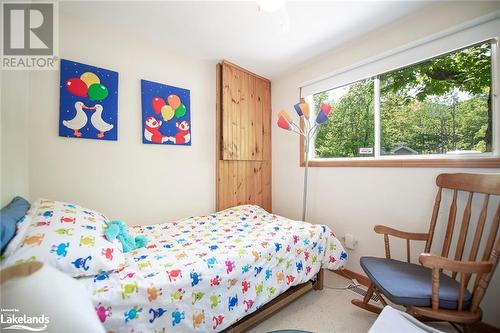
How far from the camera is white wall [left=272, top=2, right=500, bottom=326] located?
1654 millimetres

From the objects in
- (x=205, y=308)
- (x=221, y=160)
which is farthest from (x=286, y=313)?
(x=221, y=160)

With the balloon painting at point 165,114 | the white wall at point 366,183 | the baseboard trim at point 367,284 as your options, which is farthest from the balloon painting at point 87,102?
the baseboard trim at point 367,284

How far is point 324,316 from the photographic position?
162 cm

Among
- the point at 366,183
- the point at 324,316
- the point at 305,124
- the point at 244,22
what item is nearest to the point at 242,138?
the point at 305,124

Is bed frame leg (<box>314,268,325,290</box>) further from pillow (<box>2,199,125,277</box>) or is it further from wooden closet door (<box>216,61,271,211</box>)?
pillow (<box>2,199,125,277</box>)

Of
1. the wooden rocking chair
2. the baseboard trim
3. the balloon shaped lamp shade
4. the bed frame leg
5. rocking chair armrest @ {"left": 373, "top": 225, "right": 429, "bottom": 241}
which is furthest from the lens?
the bed frame leg

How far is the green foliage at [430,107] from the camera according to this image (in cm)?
A: 157

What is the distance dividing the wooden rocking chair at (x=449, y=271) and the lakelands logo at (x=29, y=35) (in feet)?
8.87

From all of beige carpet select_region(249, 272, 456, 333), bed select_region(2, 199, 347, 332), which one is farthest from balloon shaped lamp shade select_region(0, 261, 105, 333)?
beige carpet select_region(249, 272, 456, 333)

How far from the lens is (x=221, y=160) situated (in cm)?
257

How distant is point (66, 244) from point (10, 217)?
0.93ft

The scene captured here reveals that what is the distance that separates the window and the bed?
1.08 m

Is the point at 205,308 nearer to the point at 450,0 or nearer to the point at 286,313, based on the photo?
the point at 286,313

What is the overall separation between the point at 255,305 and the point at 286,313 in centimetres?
45
